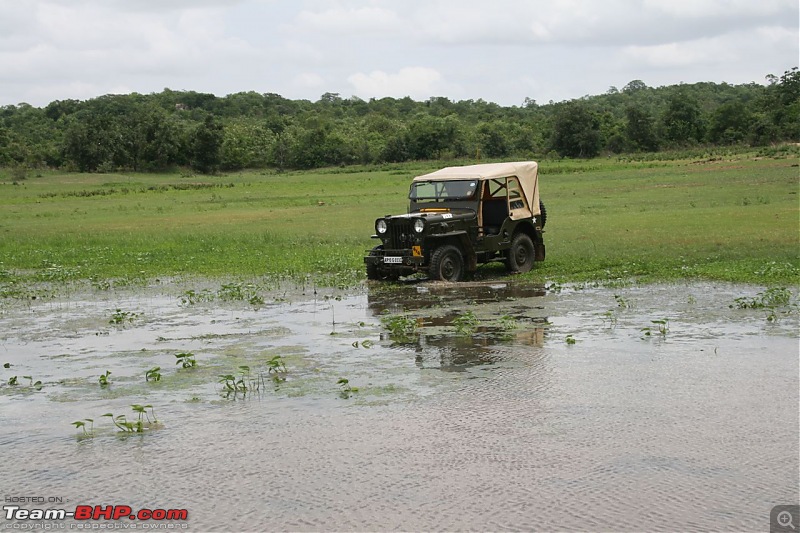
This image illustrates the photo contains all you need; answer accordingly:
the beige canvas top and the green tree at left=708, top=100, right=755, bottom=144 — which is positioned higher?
the green tree at left=708, top=100, right=755, bottom=144

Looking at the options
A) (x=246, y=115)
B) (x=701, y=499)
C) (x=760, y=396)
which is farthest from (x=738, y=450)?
(x=246, y=115)

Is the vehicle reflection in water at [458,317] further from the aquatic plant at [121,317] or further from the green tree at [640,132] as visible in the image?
the green tree at [640,132]

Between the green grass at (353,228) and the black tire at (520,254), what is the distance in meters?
0.35

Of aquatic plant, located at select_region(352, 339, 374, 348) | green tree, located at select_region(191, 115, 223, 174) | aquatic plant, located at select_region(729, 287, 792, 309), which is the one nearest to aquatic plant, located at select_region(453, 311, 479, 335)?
aquatic plant, located at select_region(352, 339, 374, 348)

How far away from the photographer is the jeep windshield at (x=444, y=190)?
62.1 feet

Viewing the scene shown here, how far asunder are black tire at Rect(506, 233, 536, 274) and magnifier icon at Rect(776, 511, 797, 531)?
43.6 ft

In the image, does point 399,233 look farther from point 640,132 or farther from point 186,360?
point 640,132

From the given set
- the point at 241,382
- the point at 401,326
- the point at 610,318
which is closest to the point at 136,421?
Answer: the point at 241,382

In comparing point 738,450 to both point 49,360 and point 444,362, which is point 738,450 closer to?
point 444,362

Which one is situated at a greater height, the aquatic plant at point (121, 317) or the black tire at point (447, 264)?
the black tire at point (447, 264)

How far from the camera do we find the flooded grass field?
253 inches

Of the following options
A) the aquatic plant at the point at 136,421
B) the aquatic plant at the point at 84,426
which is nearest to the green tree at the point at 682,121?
the aquatic plant at the point at 136,421

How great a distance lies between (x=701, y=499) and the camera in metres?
6.34

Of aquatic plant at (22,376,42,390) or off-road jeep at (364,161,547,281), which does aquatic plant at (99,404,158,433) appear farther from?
off-road jeep at (364,161,547,281)
